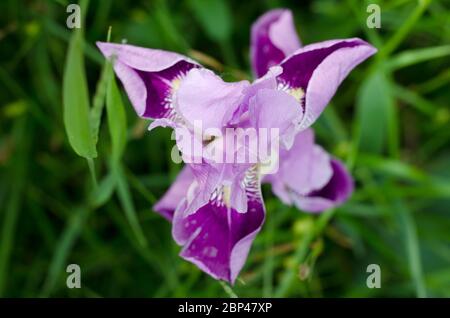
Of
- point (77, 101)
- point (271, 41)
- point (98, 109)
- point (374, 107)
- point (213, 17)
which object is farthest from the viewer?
point (213, 17)

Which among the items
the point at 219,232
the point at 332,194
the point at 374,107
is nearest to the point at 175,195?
the point at 219,232

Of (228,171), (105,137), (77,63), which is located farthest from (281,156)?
(105,137)

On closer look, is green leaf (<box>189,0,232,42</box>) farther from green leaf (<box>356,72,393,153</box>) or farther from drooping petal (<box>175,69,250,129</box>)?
Answer: drooping petal (<box>175,69,250,129</box>)

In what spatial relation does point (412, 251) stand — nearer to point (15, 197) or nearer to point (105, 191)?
point (105, 191)

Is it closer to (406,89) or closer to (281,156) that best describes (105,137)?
(281,156)

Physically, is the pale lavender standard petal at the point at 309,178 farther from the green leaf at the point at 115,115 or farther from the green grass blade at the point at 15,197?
the green grass blade at the point at 15,197

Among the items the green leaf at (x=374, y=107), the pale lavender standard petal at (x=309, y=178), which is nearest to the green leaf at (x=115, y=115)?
the pale lavender standard petal at (x=309, y=178)
